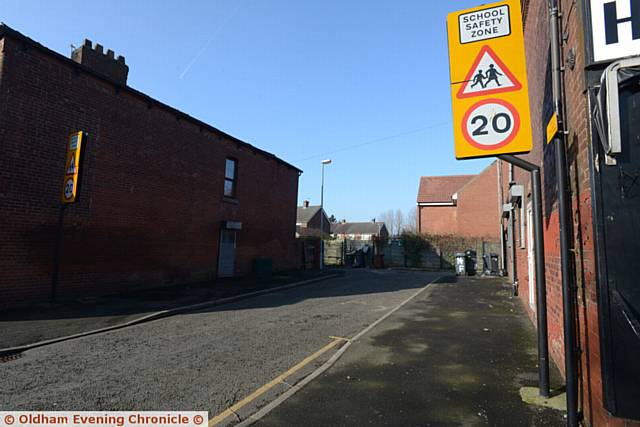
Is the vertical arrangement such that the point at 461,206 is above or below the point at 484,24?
above

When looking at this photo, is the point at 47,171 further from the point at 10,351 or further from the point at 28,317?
the point at 10,351

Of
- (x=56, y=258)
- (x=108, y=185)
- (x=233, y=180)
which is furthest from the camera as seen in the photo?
(x=233, y=180)

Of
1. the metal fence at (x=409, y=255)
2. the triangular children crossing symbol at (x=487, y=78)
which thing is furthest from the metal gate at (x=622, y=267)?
the metal fence at (x=409, y=255)

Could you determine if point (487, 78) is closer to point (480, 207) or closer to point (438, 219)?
point (480, 207)

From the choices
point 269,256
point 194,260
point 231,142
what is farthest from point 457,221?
point 194,260

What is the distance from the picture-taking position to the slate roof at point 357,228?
261 feet

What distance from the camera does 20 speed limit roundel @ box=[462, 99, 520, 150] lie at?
3.88 metres

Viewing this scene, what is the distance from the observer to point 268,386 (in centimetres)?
443

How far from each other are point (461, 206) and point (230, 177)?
24609mm

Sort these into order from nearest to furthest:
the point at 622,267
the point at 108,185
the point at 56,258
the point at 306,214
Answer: the point at 622,267 < the point at 56,258 < the point at 108,185 < the point at 306,214

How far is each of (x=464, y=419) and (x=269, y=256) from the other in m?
17.0

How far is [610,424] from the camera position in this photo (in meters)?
2.67

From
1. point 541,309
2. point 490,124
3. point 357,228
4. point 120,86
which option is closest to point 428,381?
point 541,309

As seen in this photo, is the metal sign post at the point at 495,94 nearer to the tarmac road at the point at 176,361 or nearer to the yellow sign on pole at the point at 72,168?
the tarmac road at the point at 176,361
